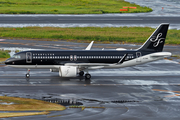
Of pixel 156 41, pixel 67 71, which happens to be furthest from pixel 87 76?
pixel 156 41

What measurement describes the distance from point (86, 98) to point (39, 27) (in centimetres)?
6440

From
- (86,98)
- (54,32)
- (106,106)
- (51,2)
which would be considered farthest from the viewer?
(51,2)

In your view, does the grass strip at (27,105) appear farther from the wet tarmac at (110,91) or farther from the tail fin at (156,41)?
the tail fin at (156,41)

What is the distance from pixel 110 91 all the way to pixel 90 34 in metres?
50.5

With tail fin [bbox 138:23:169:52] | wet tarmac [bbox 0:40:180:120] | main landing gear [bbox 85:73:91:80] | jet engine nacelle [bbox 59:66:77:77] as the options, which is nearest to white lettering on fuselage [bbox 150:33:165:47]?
tail fin [bbox 138:23:169:52]

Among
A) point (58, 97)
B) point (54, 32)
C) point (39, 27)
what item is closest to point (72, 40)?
point (54, 32)

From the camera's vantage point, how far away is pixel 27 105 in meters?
37.2

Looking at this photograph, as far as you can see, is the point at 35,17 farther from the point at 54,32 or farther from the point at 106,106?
the point at 106,106

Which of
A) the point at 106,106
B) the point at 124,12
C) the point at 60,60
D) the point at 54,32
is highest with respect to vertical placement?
the point at 124,12

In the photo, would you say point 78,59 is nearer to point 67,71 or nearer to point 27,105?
point 67,71

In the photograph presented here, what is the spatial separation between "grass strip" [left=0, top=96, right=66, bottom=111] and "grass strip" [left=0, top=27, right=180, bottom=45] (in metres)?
51.5

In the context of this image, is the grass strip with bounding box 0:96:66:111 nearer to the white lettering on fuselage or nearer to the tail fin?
the tail fin

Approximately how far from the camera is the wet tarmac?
34938 millimetres

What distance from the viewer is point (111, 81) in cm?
5019
